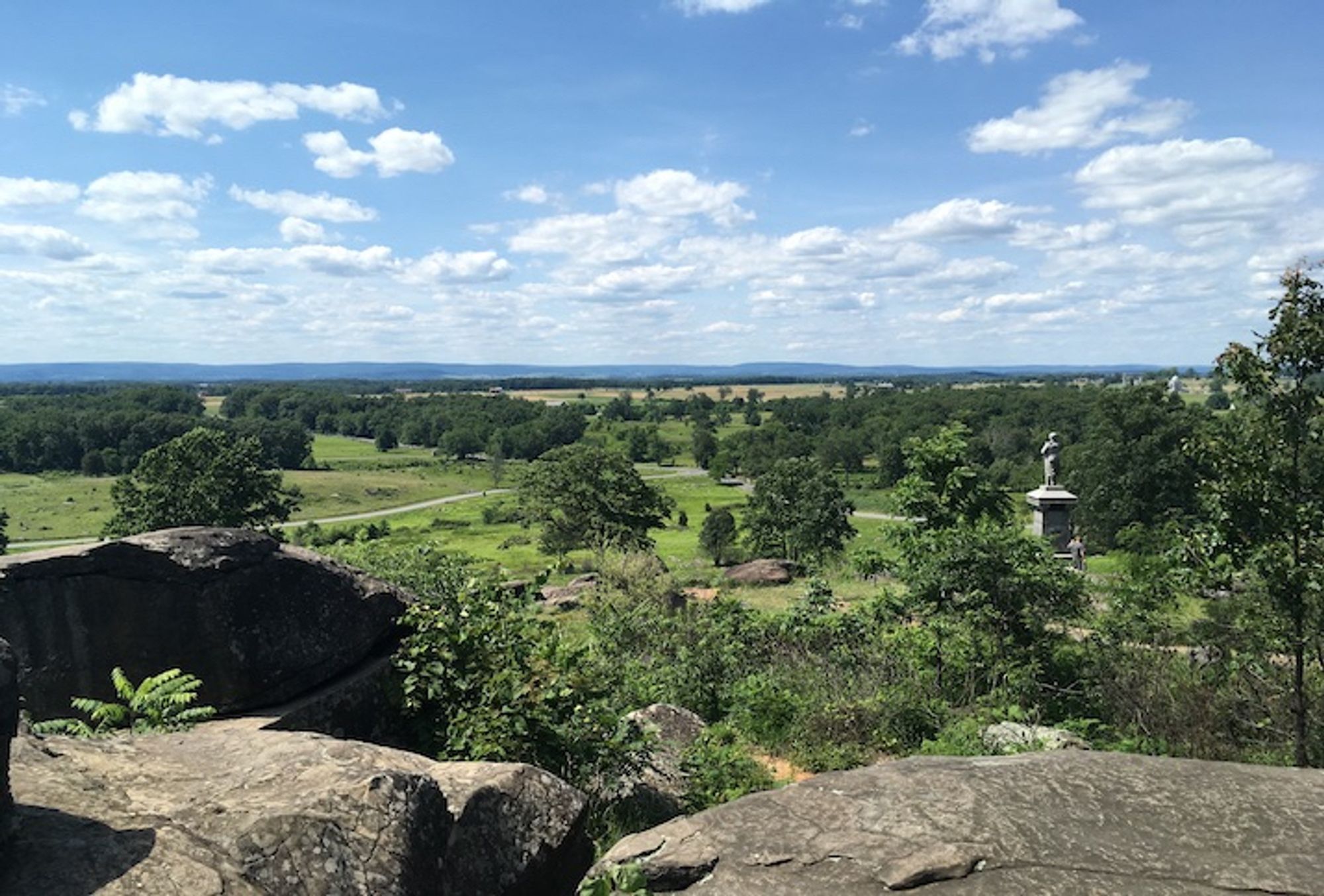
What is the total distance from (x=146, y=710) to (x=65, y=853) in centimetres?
306

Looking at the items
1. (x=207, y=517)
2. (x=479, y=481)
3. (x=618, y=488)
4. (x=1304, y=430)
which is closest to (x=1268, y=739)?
(x=1304, y=430)

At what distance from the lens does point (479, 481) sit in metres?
135

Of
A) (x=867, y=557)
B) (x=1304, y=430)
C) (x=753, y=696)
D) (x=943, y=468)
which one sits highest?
(x=1304, y=430)

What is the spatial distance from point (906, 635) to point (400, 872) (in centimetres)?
1052

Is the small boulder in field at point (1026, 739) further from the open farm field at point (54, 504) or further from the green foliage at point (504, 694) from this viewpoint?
the open farm field at point (54, 504)

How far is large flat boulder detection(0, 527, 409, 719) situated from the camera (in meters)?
7.71

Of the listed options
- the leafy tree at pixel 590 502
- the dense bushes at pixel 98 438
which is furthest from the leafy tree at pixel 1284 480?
the dense bushes at pixel 98 438

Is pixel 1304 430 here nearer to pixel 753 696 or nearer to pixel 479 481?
pixel 753 696

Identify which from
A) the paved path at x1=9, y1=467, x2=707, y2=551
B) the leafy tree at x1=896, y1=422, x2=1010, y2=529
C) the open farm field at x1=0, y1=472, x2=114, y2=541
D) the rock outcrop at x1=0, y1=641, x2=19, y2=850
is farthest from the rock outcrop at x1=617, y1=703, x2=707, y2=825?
the open farm field at x1=0, y1=472, x2=114, y2=541

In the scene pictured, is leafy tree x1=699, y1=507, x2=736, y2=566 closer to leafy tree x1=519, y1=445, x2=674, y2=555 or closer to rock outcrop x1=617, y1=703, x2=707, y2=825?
leafy tree x1=519, y1=445, x2=674, y2=555

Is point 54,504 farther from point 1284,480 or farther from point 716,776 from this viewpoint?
point 1284,480

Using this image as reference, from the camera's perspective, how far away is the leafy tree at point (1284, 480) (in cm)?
895

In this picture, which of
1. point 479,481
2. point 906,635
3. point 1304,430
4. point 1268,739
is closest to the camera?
point 1304,430

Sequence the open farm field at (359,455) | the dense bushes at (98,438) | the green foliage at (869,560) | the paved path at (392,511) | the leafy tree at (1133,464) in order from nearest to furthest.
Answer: the green foliage at (869,560)
the leafy tree at (1133,464)
the paved path at (392,511)
the dense bushes at (98,438)
the open farm field at (359,455)
